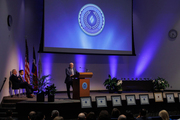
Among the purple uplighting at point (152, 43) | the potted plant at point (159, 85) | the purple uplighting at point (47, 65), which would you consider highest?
the purple uplighting at point (152, 43)

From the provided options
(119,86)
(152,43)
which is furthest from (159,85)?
(152,43)

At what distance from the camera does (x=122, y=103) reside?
651 centimetres

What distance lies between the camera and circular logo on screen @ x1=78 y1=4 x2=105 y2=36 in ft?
31.0

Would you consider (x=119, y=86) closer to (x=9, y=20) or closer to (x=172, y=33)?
(x=172, y=33)

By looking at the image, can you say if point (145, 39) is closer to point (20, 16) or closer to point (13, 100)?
point (20, 16)

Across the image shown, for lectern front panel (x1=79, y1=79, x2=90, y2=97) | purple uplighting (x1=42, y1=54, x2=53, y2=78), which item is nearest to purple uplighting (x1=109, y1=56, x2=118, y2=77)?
purple uplighting (x1=42, y1=54, x2=53, y2=78)

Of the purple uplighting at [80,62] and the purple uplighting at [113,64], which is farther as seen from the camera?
the purple uplighting at [113,64]

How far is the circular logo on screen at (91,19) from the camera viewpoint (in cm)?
945

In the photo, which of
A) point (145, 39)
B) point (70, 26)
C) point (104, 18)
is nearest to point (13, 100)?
point (70, 26)

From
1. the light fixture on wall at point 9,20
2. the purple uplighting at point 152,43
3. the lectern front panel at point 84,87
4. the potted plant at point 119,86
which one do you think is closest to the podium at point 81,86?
the lectern front panel at point 84,87

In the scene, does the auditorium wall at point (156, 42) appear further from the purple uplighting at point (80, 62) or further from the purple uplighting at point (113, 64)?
the purple uplighting at point (80, 62)

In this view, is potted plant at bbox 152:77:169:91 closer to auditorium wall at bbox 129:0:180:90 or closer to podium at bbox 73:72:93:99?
auditorium wall at bbox 129:0:180:90

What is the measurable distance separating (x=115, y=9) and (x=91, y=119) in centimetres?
798

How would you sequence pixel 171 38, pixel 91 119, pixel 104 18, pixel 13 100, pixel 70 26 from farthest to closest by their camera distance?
pixel 171 38 < pixel 104 18 < pixel 70 26 < pixel 13 100 < pixel 91 119
